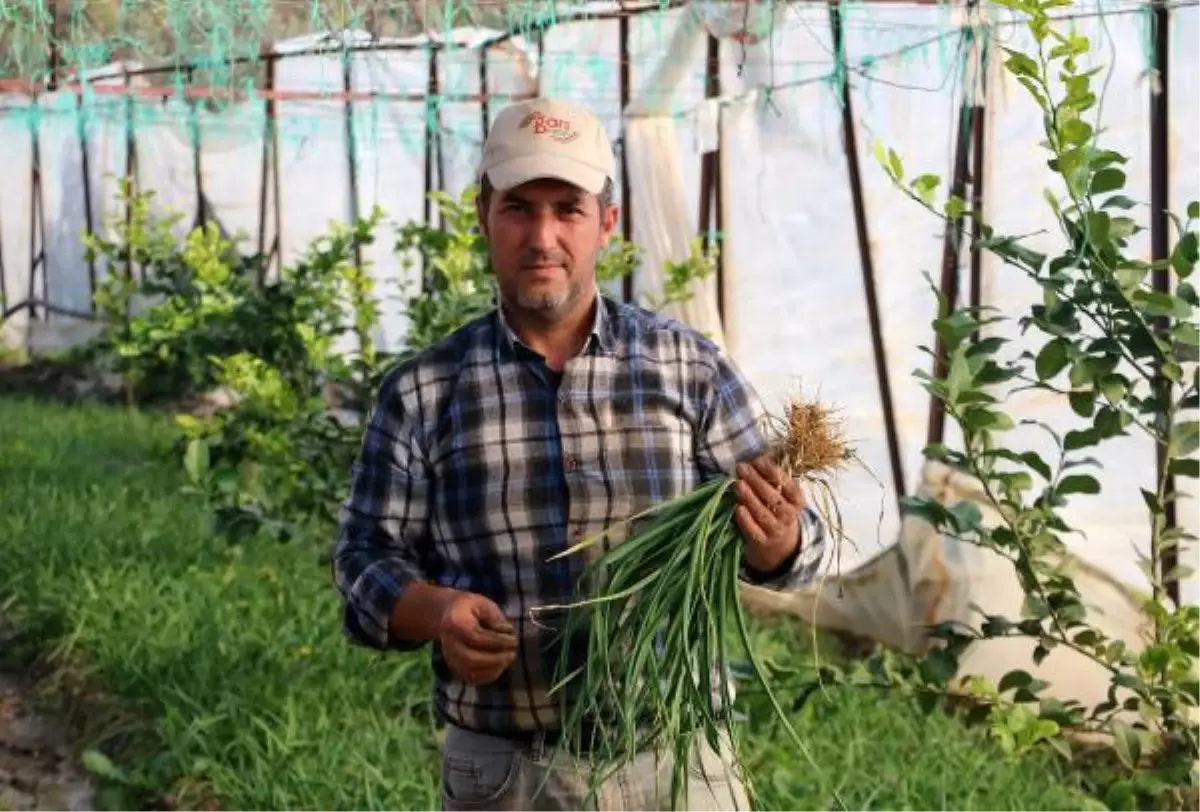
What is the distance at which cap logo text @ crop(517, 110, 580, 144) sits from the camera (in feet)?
6.29

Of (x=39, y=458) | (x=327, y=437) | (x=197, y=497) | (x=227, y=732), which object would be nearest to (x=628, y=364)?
(x=227, y=732)

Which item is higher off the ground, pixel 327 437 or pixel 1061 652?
pixel 327 437

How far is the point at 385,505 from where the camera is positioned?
79.0 inches

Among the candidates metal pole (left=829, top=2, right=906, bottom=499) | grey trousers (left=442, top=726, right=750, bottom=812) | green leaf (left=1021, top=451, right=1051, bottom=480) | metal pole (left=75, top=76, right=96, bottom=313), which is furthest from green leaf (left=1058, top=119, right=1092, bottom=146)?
metal pole (left=75, top=76, right=96, bottom=313)

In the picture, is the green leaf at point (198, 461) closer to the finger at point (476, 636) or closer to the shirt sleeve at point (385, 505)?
the shirt sleeve at point (385, 505)

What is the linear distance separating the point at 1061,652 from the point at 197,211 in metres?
8.51

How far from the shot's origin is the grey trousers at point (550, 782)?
77.5 inches

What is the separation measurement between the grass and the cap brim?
1.48 metres

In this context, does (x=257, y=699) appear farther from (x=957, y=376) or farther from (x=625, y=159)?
(x=625, y=159)

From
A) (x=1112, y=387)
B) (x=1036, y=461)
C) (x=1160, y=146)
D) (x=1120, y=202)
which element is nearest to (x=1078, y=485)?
(x=1036, y=461)

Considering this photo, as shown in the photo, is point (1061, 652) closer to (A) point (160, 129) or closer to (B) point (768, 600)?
(B) point (768, 600)

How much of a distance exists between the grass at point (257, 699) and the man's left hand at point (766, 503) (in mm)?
1308

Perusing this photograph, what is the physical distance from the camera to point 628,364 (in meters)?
2.01

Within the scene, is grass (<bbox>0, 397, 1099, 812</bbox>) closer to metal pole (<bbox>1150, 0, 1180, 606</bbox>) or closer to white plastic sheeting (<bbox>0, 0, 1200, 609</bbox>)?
white plastic sheeting (<bbox>0, 0, 1200, 609</bbox>)
